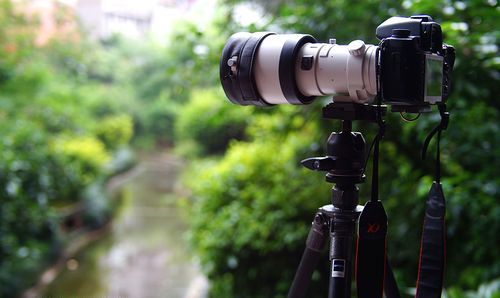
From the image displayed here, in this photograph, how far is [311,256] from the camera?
111 centimetres

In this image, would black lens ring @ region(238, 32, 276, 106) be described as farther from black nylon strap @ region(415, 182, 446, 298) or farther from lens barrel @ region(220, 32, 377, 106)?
black nylon strap @ region(415, 182, 446, 298)

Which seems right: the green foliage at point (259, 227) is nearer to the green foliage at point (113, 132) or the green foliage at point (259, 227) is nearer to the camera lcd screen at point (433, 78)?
the camera lcd screen at point (433, 78)

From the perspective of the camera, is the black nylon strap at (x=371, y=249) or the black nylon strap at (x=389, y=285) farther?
the black nylon strap at (x=389, y=285)

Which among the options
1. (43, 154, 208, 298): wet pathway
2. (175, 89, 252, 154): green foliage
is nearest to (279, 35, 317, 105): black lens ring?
(43, 154, 208, 298): wet pathway

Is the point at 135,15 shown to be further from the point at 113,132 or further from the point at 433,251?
the point at 433,251

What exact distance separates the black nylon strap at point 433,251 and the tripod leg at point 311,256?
23 centimetres

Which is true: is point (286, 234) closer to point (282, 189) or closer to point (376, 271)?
point (282, 189)

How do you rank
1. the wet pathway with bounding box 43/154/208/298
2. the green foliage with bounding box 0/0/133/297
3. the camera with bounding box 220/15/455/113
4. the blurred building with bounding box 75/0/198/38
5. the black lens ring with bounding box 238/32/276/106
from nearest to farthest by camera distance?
the camera with bounding box 220/15/455/113, the black lens ring with bounding box 238/32/276/106, the green foliage with bounding box 0/0/133/297, the wet pathway with bounding box 43/154/208/298, the blurred building with bounding box 75/0/198/38

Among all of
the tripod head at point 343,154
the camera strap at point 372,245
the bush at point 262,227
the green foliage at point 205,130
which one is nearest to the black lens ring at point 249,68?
the tripod head at point 343,154

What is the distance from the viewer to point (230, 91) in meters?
1.04

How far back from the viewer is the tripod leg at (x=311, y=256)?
1099mm

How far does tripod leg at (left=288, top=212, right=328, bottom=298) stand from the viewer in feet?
3.60

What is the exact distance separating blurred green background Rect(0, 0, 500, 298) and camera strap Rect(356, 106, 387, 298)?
34.2 inches

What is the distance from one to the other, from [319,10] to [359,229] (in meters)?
1.70
